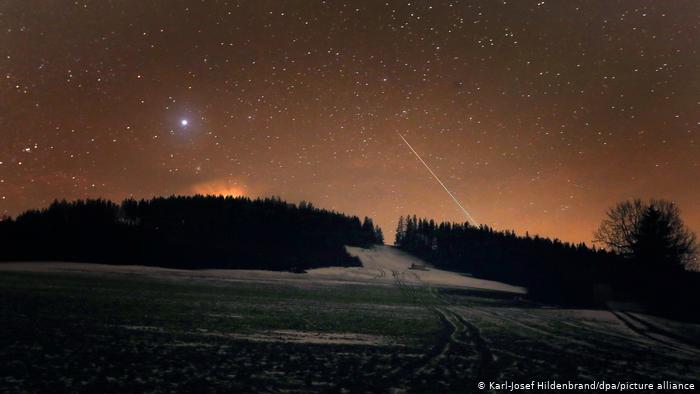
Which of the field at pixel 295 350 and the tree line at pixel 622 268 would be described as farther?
the tree line at pixel 622 268

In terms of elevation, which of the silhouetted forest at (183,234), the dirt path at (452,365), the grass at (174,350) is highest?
the silhouetted forest at (183,234)

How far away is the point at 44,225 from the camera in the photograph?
96.8 metres

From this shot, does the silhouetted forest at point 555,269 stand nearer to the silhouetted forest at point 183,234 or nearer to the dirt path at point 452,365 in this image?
the dirt path at point 452,365

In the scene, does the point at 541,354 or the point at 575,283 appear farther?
the point at 575,283

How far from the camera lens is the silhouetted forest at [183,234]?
86.7 metres

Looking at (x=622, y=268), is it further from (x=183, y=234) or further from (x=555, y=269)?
(x=183, y=234)

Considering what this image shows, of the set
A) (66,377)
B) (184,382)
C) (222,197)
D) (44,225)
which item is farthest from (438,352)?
(222,197)

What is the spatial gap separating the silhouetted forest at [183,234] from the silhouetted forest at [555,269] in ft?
113

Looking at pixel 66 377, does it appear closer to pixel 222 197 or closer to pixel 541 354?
pixel 541 354

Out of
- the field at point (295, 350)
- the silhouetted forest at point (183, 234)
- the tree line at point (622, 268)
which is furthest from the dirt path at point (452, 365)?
the silhouetted forest at point (183, 234)

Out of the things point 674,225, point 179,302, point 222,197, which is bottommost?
point 179,302

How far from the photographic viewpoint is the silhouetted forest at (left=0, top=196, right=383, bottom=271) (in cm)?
8669

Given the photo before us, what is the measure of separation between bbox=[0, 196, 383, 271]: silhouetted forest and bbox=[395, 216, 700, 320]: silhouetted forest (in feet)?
113

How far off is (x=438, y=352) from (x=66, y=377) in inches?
353
